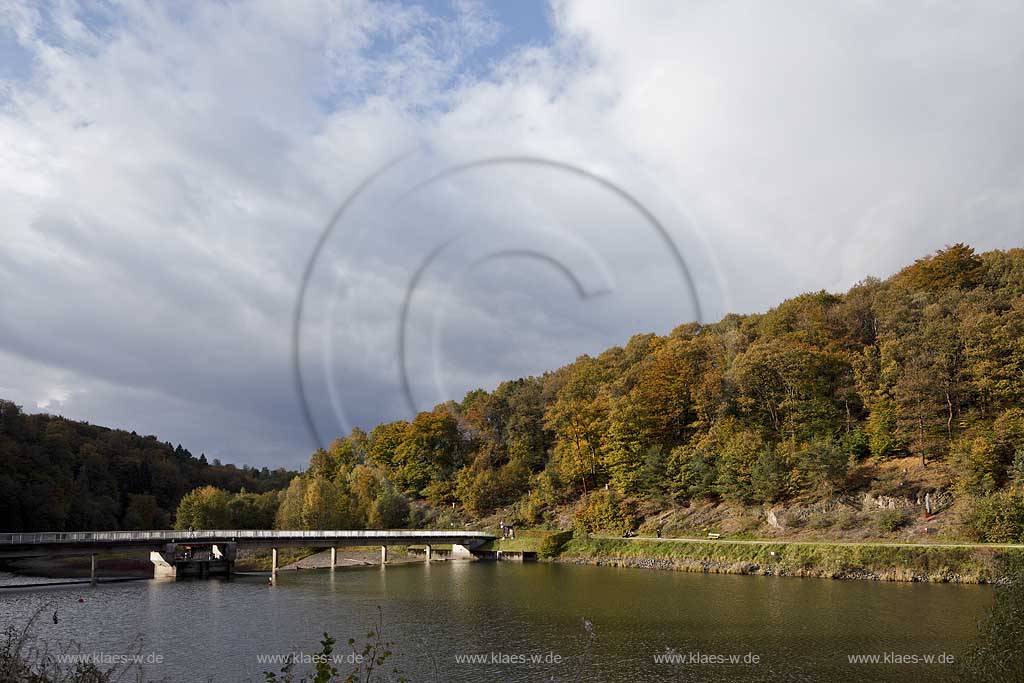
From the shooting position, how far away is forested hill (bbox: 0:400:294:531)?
280 feet

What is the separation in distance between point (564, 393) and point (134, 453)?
7132 cm

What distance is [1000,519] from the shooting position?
156 feet

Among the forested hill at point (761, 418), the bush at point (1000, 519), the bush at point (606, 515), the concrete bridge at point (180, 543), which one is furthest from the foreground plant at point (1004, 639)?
the concrete bridge at point (180, 543)

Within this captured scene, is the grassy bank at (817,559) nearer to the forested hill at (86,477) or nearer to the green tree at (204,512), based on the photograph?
the green tree at (204,512)

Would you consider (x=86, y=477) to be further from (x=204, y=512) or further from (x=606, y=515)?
(x=606, y=515)

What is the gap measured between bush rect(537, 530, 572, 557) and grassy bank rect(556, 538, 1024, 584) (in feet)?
13.7

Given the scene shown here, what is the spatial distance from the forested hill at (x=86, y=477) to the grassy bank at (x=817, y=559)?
2613 inches

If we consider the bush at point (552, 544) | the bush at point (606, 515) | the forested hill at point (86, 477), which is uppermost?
the forested hill at point (86, 477)

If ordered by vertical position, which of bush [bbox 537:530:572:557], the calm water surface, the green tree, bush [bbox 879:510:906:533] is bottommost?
the calm water surface

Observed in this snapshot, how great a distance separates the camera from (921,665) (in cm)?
2464

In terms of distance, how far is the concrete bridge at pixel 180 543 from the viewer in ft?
183

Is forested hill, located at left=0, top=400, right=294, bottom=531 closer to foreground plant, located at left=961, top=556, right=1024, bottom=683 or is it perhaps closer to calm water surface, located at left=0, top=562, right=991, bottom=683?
calm water surface, located at left=0, top=562, right=991, bottom=683

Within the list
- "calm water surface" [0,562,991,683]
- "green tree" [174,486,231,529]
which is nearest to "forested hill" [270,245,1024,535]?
"green tree" [174,486,231,529]

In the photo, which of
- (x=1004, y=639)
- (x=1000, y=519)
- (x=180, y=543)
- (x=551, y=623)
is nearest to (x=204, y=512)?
(x=180, y=543)
